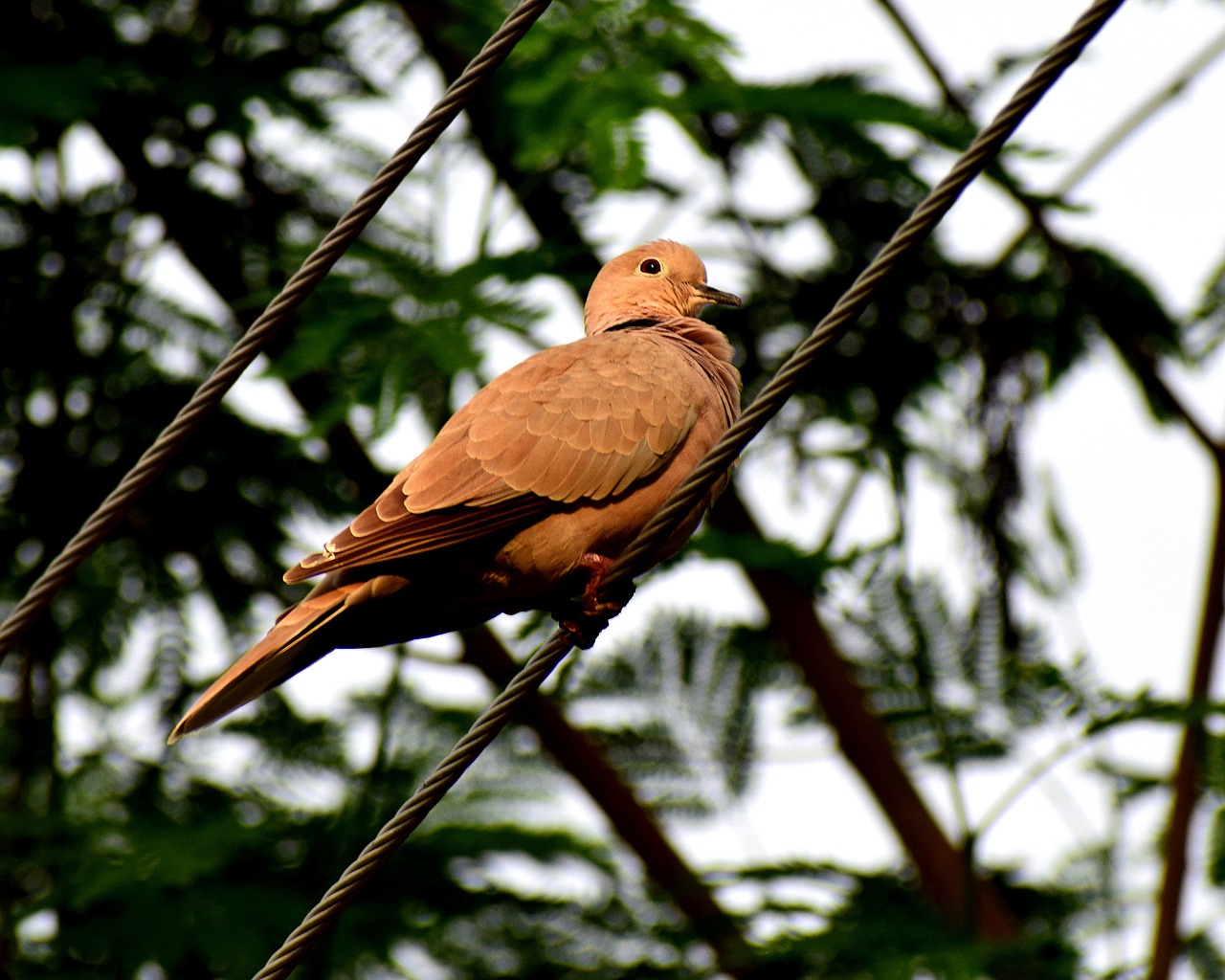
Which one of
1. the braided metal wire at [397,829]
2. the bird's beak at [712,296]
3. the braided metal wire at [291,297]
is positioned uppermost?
the bird's beak at [712,296]

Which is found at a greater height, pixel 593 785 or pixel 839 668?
pixel 839 668

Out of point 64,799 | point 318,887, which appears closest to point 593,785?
point 318,887

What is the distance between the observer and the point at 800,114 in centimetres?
500

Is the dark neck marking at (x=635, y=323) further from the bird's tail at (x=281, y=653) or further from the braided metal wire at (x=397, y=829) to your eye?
the braided metal wire at (x=397, y=829)

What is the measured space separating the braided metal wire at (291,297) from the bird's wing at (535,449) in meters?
0.49

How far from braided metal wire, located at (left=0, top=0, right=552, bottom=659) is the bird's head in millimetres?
1732

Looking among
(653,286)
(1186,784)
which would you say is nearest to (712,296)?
(653,286)

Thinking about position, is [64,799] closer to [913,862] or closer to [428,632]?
[428,632]

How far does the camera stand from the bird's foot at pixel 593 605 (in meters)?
3.98

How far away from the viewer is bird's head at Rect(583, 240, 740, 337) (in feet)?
16.7

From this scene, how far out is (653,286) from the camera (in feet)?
16.8

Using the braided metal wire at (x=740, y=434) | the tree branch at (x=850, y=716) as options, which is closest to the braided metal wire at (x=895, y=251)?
the braided metal wire at (x=740, y=434)

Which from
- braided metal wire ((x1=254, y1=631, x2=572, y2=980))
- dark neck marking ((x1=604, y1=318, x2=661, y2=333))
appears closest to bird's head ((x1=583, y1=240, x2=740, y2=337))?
dark neck marking ((x1=604, y1=318, x2=661, y2=333))

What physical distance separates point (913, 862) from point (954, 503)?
166 centimetres
